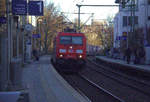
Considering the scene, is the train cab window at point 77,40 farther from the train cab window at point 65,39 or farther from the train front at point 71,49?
the train cab window at point 65,39

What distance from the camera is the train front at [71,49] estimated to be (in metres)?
21.1

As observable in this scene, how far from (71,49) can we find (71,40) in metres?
0.74

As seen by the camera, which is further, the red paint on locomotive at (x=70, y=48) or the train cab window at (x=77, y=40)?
the train cab window at (x=77, y=40)

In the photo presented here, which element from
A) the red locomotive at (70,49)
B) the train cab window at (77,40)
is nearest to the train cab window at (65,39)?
the red locomotive at (70,49)

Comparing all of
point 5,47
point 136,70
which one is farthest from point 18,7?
point 136,70

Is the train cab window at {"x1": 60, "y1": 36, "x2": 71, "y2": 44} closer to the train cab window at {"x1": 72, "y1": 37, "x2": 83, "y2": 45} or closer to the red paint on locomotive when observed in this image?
the red paint on locomotive

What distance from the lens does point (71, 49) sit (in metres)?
21.3

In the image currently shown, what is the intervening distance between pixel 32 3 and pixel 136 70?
9.11 meters

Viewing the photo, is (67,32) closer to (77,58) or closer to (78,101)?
(77,58)

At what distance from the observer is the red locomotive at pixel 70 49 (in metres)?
21.1

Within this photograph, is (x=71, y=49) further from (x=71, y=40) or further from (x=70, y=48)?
(x=71, y=40)

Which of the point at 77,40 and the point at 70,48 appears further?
the point at 77,40

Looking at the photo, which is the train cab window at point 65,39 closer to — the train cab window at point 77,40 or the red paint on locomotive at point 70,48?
the red paint on locomotive at point 70,48

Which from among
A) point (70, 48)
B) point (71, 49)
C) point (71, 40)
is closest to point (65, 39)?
point (71, 40)
